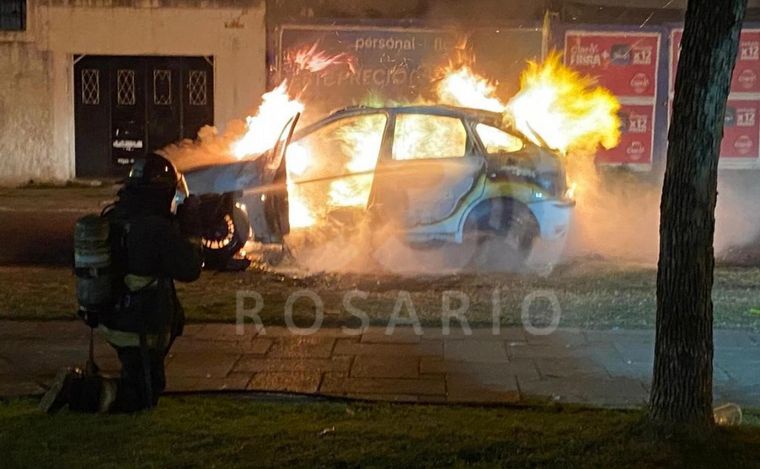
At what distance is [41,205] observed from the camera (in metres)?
16.6

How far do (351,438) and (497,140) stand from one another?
17.9 feet

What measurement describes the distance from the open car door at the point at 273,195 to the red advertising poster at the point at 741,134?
11638 mm

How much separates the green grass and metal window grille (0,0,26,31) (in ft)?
49.8

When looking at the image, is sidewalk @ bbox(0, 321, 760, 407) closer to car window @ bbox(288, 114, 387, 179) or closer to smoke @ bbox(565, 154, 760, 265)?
car window @ bbox(288, 114, 387, 179)

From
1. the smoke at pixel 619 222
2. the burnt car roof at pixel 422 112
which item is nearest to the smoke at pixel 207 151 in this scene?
the burnt car roof at pixel 422 112

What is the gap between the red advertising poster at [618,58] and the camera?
18453 millimetres

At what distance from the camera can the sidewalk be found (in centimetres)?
618

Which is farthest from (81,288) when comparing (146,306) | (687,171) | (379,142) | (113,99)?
(113,99)

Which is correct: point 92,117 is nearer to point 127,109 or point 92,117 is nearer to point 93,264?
point 127,109

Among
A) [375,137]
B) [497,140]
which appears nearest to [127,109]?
[375,137]

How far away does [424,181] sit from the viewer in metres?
9.87

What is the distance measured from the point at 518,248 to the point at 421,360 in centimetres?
360

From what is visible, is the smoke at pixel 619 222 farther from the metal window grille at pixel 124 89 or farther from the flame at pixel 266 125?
the metal window grille at pixel 124 89

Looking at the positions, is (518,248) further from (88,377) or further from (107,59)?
(107,59)
